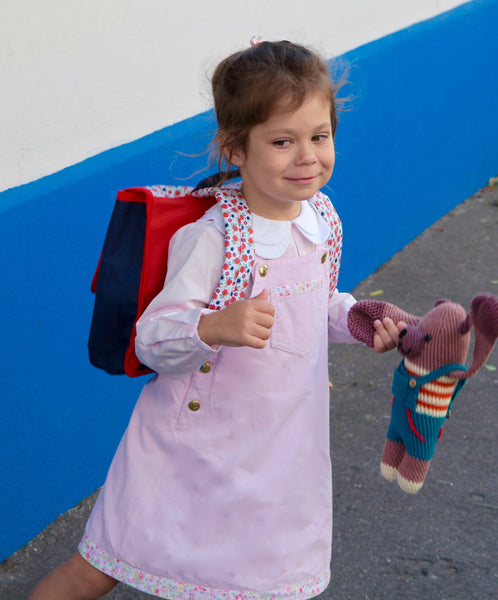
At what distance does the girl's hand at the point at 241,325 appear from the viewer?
5.92ft

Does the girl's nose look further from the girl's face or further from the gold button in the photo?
the gold button

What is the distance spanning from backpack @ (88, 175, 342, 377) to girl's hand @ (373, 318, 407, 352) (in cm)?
32

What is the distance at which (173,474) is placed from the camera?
2092 millimetres

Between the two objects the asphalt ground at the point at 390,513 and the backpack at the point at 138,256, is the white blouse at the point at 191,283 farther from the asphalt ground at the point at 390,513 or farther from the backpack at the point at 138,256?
the asphalt ground at the point at 390,513

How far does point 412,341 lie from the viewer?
198 cm

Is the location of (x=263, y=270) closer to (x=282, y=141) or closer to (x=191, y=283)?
(x=191, y=283)

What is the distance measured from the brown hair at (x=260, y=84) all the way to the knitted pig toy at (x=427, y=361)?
1.61 ft

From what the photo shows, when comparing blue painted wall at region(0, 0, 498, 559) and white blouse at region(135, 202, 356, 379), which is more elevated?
white blouse at region(135, 202, 356, 379)

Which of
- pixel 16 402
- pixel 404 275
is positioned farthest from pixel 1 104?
pixel 404 275

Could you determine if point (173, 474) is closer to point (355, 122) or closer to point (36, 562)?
point (36, 562)

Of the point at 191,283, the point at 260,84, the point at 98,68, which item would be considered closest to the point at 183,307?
the point at 191,283

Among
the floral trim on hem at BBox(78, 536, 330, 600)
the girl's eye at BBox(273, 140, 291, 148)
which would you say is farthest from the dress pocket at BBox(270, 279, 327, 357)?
the floral trim on hem at BBox(78, 536, 330, 600)

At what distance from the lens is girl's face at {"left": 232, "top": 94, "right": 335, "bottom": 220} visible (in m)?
1.95

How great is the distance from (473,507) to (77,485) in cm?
138
